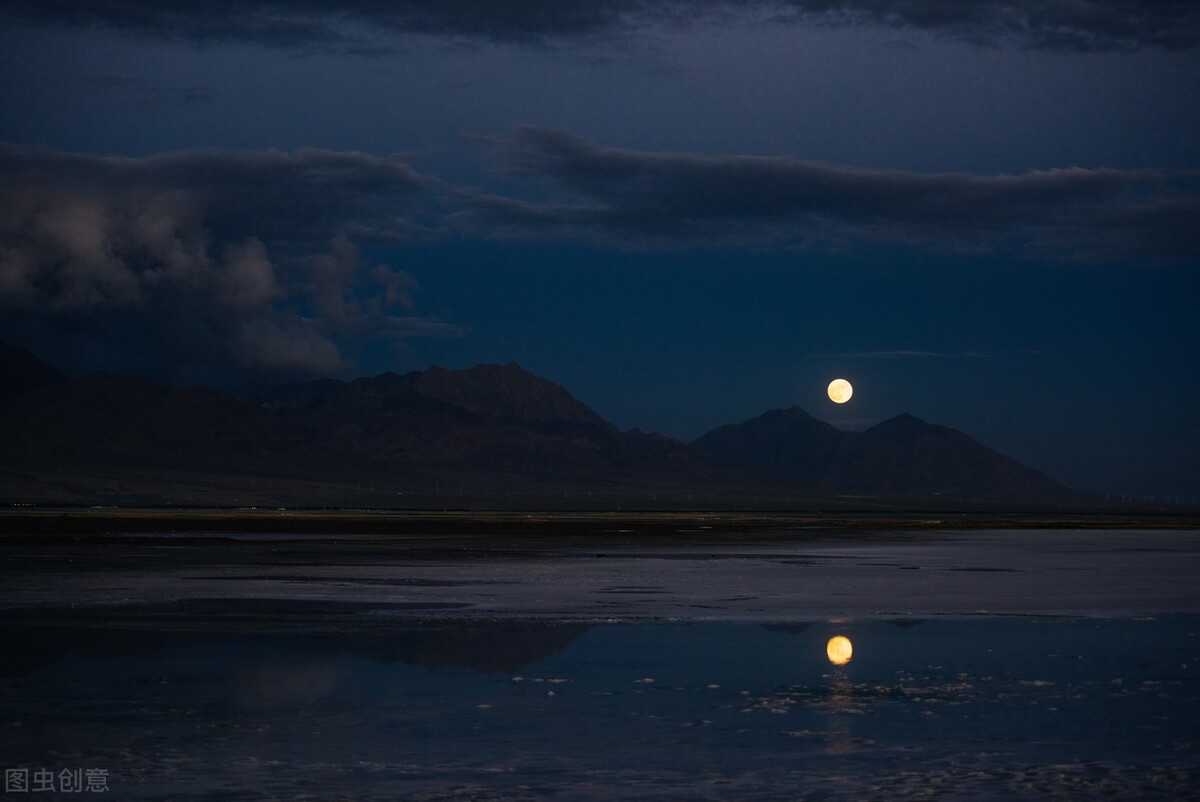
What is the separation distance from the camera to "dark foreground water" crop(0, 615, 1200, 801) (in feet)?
42.7

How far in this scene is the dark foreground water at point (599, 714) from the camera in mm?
13000

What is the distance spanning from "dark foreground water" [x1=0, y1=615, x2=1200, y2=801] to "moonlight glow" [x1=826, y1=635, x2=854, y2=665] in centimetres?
19

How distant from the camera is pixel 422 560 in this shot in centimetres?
5075

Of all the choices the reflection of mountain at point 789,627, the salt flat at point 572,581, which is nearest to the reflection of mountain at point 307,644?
the salt flat at point 572,581

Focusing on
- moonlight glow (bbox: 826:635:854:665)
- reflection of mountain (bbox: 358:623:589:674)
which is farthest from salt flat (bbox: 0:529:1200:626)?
moonlight glow (bbox: 826:635:854:665)

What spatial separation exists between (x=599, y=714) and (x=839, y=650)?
728 cm

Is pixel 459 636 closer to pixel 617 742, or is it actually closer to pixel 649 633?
pixel 649 633

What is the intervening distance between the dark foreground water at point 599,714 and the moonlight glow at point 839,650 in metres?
0.19

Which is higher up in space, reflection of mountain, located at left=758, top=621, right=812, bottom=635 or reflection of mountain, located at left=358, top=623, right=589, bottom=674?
reflection of mountain, located at left=358, top=623, right=589, bottom=674

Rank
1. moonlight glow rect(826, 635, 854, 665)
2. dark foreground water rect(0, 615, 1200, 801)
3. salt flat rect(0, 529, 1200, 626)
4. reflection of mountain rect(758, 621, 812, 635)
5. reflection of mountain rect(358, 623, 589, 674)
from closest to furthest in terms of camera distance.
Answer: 1. dark foreground water rect(0, 615, 1200, 801)
2. reflection of mountain rect(358, 623, 589, 674)
3. moonlight glow rect(826, 635, 854, 665)
4. reflection of mountain rect(758, 621, 812, 635)
5. salt flat rect(0, 529, 1200, 626)

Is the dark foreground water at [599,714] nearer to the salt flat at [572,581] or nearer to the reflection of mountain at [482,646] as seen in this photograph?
the reflection of mountain at [482,646]

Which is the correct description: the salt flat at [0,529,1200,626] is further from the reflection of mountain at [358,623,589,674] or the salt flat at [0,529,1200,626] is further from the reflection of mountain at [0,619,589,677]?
the reflection of mountain at [358,623,589,674]

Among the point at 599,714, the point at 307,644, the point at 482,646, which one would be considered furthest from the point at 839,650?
the point at 307,644

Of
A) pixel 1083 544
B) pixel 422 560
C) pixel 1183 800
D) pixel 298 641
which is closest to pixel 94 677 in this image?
pixel 298 641
